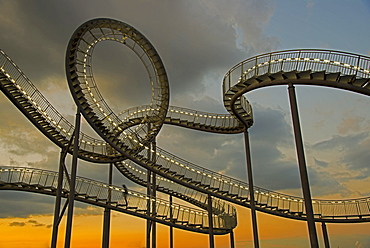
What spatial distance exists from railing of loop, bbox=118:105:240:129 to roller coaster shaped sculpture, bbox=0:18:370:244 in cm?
249

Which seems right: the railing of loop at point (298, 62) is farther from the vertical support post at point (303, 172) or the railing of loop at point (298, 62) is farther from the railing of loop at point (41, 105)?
the railing of loop at point (41, 105)

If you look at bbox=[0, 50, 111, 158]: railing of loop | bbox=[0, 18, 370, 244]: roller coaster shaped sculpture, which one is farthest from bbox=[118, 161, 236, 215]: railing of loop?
bbox=[0, 50, 111, 158]: railing of loop

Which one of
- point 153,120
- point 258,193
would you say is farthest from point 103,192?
point 258,193

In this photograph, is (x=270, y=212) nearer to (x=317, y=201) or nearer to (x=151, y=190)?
(x=317, y=201)

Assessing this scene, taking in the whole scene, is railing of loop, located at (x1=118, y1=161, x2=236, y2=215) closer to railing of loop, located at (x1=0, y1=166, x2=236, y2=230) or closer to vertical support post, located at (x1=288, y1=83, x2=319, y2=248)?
railing of loop, located at (x1=0, y1=166, x2=236, y2=230)

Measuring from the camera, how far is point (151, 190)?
930 inches

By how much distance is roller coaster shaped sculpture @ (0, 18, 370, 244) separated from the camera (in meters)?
14.2

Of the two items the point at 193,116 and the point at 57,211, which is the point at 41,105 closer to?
the point at 57,211

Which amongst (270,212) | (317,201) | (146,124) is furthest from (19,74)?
(317,201)

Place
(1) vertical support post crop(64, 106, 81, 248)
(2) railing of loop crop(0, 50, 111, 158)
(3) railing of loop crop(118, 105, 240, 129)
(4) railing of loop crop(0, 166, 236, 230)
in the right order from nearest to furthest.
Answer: (1) vertical support post crop(64, 106, 81, 248), (2) railing of loop crop(0, 50, 111, 158), (4) railing of loop crop(0, 166, 236, 230), (3) railing of loop crop(118, 105, 240, 129)

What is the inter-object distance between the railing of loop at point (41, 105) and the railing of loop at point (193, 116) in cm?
573

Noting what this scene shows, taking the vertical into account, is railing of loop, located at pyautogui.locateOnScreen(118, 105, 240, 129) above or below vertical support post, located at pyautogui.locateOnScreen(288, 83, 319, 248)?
above

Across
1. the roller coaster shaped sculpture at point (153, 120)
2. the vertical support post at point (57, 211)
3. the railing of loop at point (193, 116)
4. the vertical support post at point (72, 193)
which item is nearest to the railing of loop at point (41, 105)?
the roller coaster shaped sculpture at point (153, 120)

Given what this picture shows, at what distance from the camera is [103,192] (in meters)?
17.4
